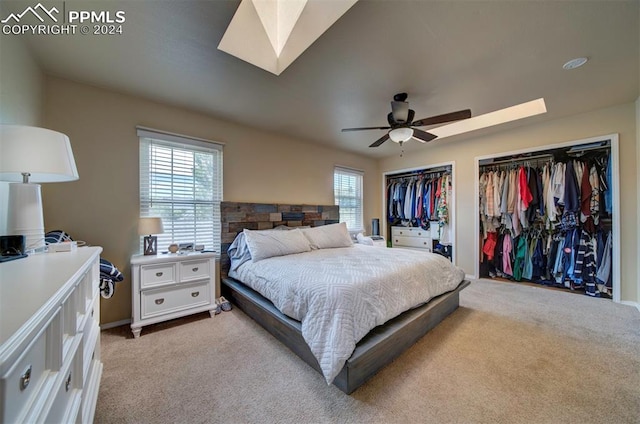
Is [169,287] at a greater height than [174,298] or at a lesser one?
greater

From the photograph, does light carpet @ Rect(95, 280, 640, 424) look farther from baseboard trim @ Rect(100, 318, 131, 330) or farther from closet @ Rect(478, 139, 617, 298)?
closet @ Rect(478, 139, 617, 298)

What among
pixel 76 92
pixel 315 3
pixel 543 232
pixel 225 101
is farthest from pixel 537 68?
pixel 76 92

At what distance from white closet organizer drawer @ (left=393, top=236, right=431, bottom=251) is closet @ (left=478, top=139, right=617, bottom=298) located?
1040 mm

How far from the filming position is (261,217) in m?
3.52

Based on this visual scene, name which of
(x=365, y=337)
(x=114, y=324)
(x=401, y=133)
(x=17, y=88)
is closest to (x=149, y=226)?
(x=114, y=324)

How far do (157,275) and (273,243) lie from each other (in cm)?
120

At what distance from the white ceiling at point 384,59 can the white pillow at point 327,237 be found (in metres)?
1.67

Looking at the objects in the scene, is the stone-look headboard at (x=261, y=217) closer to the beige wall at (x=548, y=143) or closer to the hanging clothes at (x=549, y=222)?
the beige wall at (x=548, y=143)

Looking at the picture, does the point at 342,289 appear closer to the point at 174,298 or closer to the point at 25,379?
the point at 25,379

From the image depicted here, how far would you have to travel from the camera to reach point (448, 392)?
5.02 feet

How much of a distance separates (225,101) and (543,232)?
16.4 feet

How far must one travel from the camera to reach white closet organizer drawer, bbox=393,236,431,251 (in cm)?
503

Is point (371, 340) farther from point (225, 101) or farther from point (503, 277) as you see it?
point (503, 277)

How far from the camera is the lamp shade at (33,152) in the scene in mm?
1186
